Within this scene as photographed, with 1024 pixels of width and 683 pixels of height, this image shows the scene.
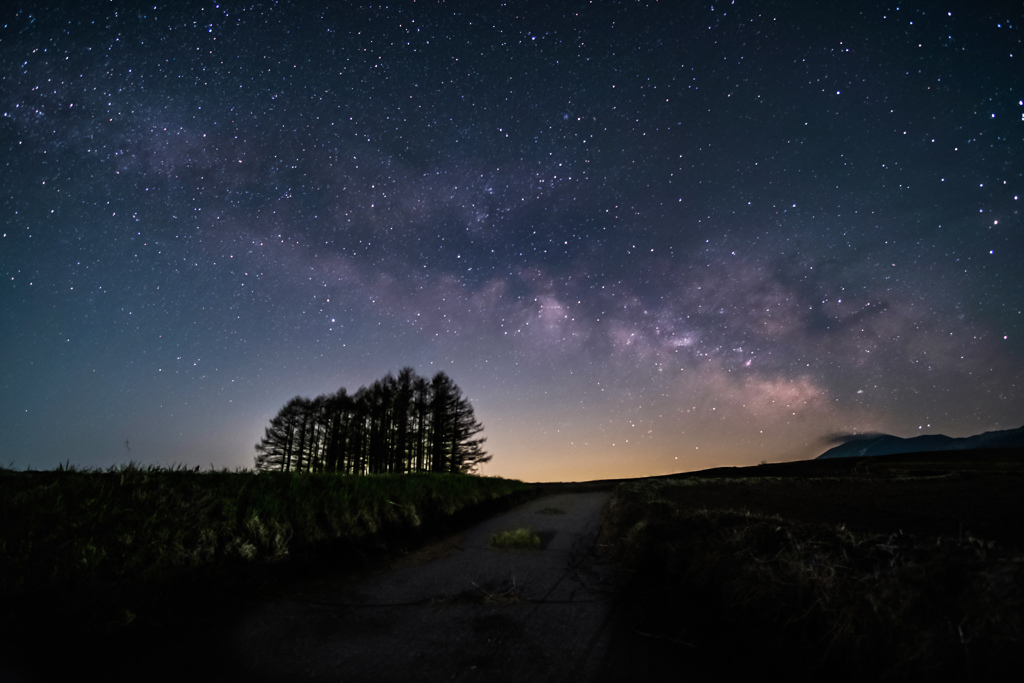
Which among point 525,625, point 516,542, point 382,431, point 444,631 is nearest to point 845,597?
point 525,625

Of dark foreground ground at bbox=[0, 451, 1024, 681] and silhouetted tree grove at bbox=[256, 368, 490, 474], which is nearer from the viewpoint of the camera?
dark foreground ground at bbox=[0, 451, 1024, 681]

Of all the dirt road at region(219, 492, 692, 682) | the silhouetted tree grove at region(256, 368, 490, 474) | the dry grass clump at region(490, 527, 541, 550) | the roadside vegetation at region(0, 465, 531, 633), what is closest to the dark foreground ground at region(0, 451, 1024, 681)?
the dirt road at region(219, 492, 692, 682)

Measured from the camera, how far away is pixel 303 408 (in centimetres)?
4375

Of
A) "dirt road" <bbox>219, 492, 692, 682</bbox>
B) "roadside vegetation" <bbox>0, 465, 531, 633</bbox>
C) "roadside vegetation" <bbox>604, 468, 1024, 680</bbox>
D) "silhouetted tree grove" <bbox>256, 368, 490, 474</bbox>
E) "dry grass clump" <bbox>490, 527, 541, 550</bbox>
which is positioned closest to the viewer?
"roadside vegetation" <bbox>604, 468, 1024, 680</bbox>

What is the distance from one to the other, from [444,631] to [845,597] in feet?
10.1

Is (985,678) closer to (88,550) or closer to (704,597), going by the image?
(704,597)

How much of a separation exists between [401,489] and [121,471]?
464cm

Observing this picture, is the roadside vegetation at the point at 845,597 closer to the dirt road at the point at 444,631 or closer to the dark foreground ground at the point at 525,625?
the dark foreground ground at the point at 525,625

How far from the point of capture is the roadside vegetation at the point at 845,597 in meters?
2.12

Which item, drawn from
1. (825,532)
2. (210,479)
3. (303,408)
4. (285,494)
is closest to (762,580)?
(825,532)

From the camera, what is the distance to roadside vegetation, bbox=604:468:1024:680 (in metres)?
2.12

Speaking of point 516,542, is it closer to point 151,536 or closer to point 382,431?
point 151,536

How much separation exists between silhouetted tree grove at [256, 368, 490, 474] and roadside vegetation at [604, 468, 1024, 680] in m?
35.8

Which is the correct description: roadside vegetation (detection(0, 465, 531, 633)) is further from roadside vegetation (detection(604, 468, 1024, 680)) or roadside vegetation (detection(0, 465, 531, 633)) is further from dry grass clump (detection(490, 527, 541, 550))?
roadside vegetation (detection(604, 468, 1024, 680))
